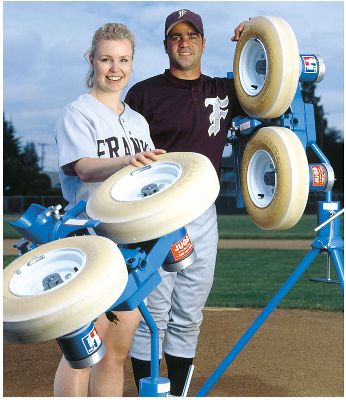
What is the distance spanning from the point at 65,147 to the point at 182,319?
1461 millimetres

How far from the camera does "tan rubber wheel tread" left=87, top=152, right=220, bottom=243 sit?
237 cm

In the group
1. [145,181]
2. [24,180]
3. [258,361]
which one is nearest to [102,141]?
[145,181]

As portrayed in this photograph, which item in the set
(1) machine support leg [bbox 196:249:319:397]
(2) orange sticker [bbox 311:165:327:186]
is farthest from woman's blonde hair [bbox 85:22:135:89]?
(1) machine support leg [bbox 196:249:319:397]

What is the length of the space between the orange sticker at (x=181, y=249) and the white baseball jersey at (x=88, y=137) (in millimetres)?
519

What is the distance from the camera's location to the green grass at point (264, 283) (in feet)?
26.6

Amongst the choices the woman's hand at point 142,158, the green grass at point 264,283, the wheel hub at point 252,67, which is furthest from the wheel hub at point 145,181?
the green grass at point 264,283

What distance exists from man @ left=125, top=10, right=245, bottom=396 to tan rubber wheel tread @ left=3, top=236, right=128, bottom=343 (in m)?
1.57

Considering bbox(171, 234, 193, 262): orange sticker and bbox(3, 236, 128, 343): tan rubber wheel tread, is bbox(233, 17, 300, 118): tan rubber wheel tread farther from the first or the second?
bbox(3, 236, 128, 343): tan rubber wheel tread

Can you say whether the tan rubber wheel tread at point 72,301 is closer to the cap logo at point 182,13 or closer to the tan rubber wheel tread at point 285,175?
the tan rubber wheel tread at point 285,175

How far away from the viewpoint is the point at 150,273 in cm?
254

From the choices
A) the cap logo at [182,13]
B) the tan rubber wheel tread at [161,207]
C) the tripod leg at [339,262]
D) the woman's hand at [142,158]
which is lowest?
the tripod leg at [339,262]

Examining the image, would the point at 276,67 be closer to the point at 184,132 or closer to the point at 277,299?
the point at 184,132

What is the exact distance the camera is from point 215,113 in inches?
152

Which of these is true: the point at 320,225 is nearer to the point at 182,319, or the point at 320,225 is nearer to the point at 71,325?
the point at 182,319
